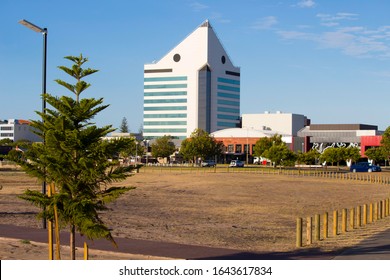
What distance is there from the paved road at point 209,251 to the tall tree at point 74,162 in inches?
152

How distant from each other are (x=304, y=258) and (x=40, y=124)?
7908 millimetres

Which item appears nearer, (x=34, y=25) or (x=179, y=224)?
(x=34, y=25)

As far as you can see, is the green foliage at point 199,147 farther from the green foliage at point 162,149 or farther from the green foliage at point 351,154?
the green foliage at point 351,154

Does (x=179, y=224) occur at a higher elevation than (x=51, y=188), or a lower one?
lower

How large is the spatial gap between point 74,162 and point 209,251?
5.86 meters

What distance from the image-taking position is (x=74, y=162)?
14.3 m

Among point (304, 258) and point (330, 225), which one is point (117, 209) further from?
point (304, 258)

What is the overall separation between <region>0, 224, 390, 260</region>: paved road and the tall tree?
3862 mm

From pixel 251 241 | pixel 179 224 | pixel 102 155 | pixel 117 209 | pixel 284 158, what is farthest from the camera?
pixel 284 158

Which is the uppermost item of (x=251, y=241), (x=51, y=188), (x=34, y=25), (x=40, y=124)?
(x=34, y=25)

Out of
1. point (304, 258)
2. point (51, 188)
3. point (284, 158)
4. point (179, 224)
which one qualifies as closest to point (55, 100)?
point (51, 188)

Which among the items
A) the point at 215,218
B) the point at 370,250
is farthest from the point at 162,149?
the point at 370,250

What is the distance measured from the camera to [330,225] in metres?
29.7

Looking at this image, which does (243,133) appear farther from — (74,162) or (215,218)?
(74,162)
